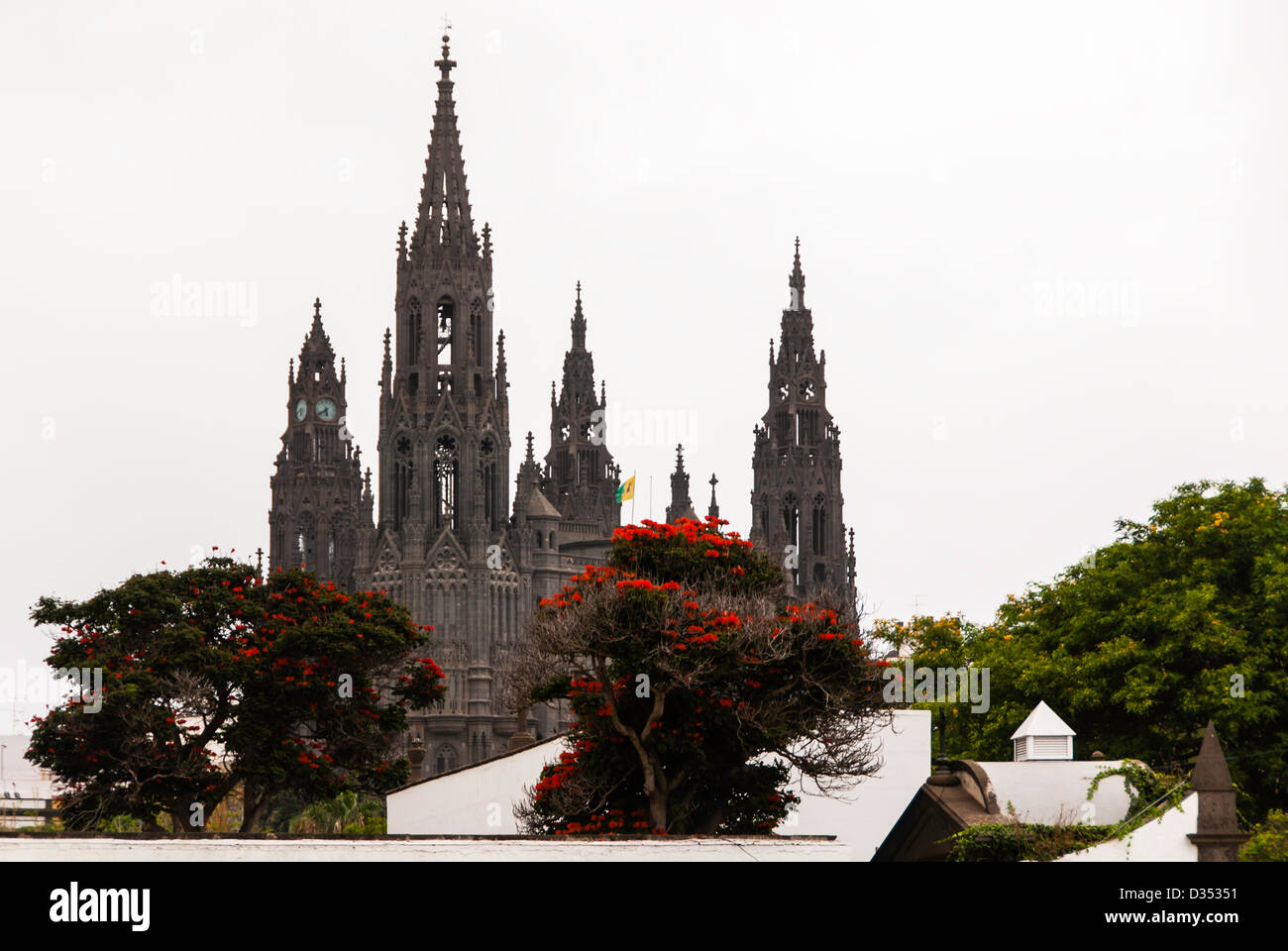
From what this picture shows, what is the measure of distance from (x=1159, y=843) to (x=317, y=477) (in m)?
101

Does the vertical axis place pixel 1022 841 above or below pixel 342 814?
above

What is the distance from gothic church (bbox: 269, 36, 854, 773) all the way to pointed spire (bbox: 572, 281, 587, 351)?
151 cm

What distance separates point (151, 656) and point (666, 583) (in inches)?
671

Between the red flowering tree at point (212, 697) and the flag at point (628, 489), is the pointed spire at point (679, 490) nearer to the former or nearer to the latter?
the flag at point (628, 489)

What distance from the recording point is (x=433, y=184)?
391 ft

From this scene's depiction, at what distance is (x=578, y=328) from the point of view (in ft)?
449

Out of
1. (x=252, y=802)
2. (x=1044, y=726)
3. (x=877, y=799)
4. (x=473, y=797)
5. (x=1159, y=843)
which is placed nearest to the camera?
(x=1159, y=843)

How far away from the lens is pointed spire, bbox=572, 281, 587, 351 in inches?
5335

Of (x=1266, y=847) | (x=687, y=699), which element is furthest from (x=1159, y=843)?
(x=687, y=699)

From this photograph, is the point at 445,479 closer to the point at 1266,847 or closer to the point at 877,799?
the point at 877,799

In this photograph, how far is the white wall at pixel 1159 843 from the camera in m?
30.4
